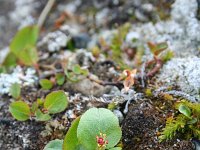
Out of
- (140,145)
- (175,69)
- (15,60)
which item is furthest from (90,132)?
(15,60)

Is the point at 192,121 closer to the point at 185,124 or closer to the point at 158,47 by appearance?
the point at 185,124

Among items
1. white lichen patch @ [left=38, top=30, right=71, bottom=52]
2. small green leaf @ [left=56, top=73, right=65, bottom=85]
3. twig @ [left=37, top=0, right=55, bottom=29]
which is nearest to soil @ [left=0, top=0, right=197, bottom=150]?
small green leaf @ [left=56, top=73, right=65, bottom=85]

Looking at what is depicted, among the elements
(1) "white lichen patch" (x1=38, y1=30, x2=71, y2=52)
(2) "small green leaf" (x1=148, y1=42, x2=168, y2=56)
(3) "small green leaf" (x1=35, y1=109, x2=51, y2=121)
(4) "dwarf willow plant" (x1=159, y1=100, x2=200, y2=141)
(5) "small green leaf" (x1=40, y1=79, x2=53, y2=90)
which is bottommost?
(4) "dwarf willow plant" (x1=159, y1=100, x2=200, y2=141)

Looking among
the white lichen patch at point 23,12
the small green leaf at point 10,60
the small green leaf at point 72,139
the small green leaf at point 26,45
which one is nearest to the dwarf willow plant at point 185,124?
the small green leaf at point 72,139

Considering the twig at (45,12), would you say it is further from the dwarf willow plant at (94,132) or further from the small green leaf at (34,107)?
the dwarf willow plant at (94,132)

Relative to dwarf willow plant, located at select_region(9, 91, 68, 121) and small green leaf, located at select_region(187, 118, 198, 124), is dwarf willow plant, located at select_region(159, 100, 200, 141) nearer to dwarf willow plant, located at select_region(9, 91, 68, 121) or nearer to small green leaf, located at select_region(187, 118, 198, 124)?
small green leaf, located at select_region(187, 118, 198, 124)

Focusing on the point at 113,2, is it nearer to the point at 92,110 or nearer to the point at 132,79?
the point at 132,79
